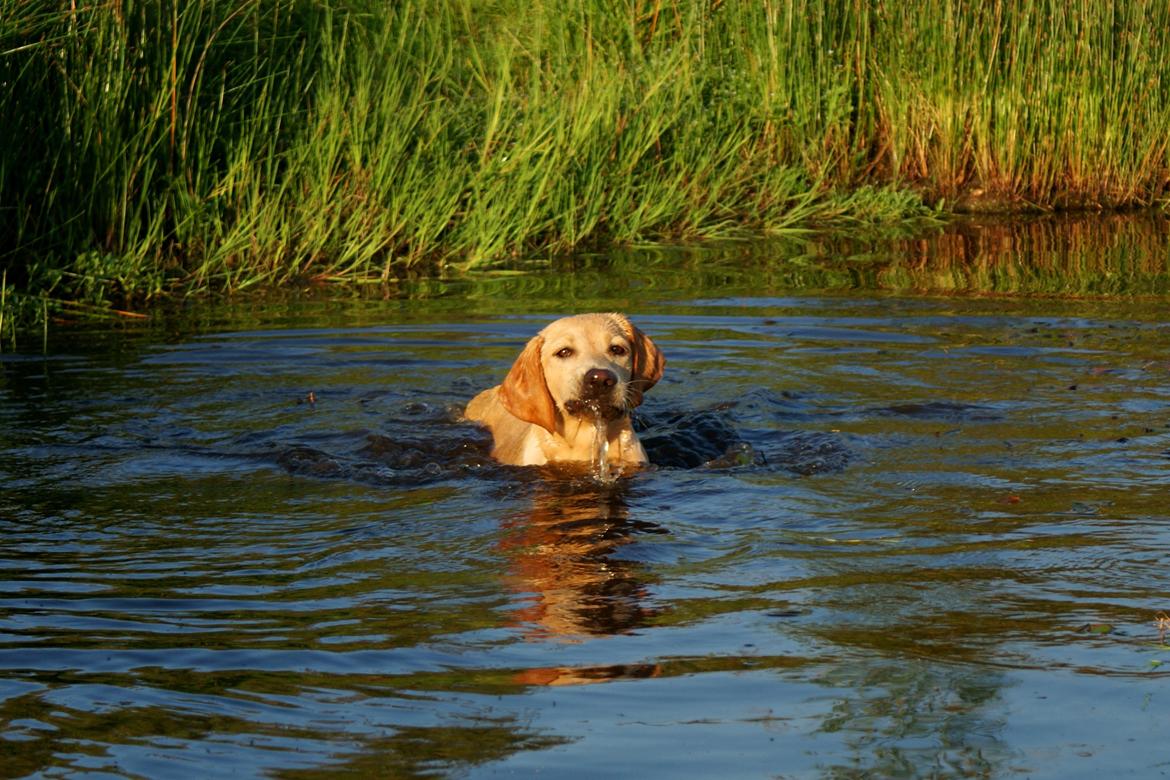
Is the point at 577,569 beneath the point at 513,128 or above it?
beneath

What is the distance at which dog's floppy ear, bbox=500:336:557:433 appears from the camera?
663cm

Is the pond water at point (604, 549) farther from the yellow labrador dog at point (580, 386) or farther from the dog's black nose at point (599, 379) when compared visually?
the dog's black nose at point (599, 379)

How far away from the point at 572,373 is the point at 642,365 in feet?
1.49

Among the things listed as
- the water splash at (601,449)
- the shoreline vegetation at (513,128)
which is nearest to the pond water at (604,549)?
the water splash at (601,449)

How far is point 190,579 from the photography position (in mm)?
4992

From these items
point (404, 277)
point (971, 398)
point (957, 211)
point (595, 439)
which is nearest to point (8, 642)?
point (595, 439)

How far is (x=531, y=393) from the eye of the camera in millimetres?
6645

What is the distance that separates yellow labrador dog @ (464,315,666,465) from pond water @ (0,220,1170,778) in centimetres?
26

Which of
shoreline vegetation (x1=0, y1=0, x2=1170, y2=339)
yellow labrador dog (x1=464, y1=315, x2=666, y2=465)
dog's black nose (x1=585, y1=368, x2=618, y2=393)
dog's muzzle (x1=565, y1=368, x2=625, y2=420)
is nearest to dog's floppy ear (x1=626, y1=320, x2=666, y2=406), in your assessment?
yellow labrador dog (x1=464, y1=315, x2=666, y2=465)

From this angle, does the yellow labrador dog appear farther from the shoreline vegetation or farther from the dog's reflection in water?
the shoreline vegetation

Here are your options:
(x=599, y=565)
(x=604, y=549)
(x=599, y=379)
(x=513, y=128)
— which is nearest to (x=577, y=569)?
(x=599, y=565)

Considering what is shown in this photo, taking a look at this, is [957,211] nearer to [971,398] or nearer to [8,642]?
[971,398]

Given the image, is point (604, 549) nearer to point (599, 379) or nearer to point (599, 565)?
point (599, 565)

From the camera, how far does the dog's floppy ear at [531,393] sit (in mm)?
6633
